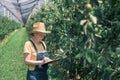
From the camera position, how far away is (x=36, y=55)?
527 centimetres

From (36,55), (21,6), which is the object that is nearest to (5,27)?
(21,6)

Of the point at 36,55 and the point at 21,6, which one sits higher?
the point at 36,55

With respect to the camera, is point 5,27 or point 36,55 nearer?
point 36,55

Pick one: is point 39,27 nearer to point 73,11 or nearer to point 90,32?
point 73,11

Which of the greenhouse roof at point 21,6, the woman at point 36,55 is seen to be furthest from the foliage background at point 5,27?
the woman at point 36,55

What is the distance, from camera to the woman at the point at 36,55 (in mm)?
5184

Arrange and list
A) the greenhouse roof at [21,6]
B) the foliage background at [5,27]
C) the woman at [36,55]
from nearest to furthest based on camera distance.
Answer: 1. the woman at [36,55]
2. the foliage background at [5,27]
3. the greenhouse roof at [21,6]

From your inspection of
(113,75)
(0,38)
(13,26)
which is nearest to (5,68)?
(113,75)

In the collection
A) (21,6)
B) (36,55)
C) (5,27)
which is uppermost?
(36,55)

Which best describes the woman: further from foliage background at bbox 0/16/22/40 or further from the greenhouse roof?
the greenhouse roof

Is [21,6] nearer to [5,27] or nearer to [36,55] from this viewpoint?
[5,27]

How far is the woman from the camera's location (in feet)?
17.0

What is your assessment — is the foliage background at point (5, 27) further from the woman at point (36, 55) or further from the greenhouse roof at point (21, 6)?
the woman at point (36, 55)

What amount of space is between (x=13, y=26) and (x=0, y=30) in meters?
8.18
